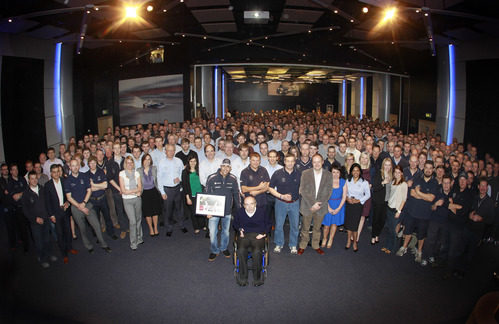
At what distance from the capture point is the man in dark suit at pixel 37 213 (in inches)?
193

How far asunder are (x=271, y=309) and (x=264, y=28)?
34.7 ft

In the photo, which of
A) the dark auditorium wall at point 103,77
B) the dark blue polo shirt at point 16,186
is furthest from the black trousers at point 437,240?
the dark auditorium wall at point 103,77

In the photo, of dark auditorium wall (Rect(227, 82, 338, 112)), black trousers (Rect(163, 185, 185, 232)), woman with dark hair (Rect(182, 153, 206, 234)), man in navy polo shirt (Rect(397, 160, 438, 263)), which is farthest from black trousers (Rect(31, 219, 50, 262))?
dark auditorium wall (Rect(227, 82, 338, 112))

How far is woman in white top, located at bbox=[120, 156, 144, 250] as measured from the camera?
5402 mm

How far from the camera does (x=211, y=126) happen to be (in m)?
10.5

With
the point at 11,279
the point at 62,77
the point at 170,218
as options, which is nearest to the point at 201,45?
the point at 62,77

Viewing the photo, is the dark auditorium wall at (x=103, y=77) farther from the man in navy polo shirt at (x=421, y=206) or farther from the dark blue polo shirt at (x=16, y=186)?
the man in navy polo shirt at (x=421, y=206)

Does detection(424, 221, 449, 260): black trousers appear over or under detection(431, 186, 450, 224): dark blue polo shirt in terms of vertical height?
under

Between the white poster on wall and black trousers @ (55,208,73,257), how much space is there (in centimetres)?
1055

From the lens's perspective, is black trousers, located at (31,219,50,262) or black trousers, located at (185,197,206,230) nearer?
black trousers, located at (31,219,50,262)

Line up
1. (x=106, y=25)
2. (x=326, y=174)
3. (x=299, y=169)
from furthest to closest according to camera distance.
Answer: (x=106, y=25) → (x=299, y=169) → (x=326, y=174)

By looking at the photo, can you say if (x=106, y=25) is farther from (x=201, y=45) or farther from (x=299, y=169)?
(x=299, y=169)

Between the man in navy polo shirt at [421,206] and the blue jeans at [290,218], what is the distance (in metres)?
1.67

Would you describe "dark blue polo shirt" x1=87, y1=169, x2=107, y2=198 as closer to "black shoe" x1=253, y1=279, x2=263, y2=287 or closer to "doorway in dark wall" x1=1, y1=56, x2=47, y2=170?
"black shoe" x1=253, y1=279, x2=263, y2=287
